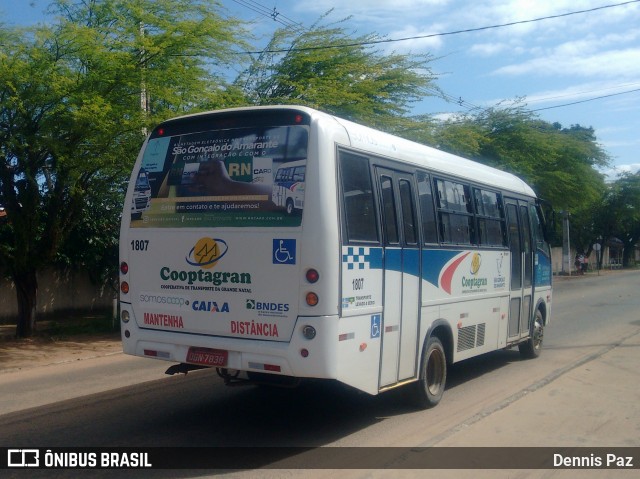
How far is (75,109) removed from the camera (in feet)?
40.9

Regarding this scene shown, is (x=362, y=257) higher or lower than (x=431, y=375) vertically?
higher

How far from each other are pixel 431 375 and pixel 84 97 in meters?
7.65

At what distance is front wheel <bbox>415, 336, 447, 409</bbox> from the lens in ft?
26.8

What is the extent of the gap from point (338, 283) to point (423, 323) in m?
1.99

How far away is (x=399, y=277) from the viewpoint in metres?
7.57

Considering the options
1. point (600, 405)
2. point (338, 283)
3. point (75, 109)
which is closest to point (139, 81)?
point (75, 109)

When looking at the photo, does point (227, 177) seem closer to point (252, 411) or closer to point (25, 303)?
point (252, 411)

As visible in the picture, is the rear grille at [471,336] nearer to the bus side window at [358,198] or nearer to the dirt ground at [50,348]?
the bus side window at [358,198]

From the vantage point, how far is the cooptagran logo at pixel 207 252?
6.99 meters

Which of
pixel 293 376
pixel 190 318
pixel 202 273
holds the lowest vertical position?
pixel 293 376

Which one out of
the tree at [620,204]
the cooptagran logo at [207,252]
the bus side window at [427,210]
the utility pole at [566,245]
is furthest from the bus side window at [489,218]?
the tree at [620,204]

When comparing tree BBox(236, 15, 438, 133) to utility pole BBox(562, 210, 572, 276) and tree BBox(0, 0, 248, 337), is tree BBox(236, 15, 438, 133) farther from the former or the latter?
utility pole BBox(562, 210, 572, 276)

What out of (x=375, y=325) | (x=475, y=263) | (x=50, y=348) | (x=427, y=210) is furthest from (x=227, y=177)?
(x=50, y=348)

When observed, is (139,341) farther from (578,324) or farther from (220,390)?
(578,324)
